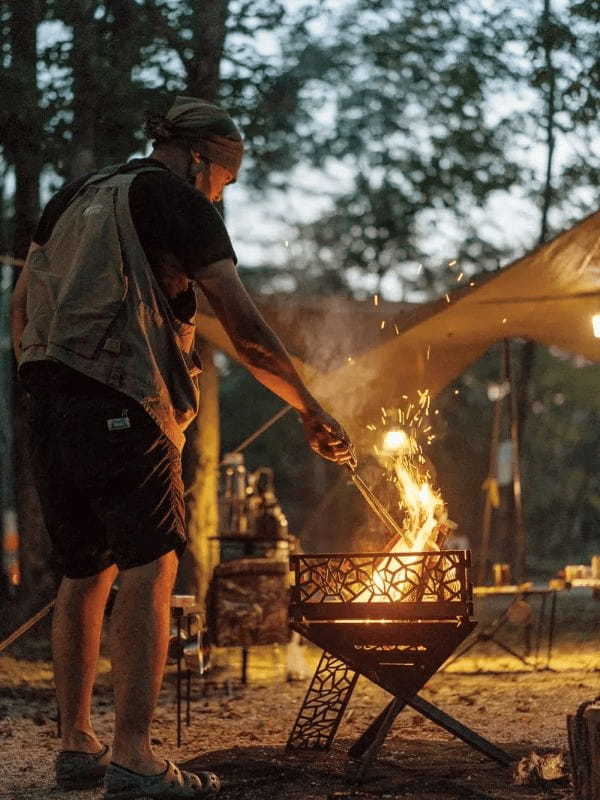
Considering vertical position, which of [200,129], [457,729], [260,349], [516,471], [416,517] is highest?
[200,129]

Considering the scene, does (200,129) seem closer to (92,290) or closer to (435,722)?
(92,290)

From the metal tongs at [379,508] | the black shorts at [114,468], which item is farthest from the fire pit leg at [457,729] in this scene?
the black shorts at [114,468]

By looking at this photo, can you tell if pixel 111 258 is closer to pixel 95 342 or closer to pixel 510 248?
pixel 95 342

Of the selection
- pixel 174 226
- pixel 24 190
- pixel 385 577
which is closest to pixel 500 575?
pixel 385 577

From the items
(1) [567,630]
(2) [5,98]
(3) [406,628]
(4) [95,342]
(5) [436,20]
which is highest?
(5) [436,20]

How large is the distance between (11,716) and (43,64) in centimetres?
549

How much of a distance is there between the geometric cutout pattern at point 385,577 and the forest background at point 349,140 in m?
3.03

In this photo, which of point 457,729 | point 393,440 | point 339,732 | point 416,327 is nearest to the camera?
point 457,729

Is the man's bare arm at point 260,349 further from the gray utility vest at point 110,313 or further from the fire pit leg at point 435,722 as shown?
the fire pit leg at point 435,722

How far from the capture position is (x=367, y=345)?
21.6 feet

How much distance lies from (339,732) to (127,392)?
7.28ft

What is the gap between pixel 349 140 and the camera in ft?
53.4

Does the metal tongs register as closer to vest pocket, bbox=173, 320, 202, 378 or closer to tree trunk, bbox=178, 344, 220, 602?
vest pocket, bbox=173, 320, 202, 378

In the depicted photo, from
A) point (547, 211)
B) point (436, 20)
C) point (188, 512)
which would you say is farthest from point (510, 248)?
point (188, 512)
